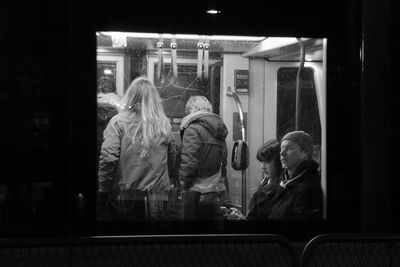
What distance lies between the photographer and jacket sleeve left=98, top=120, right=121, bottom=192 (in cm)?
595

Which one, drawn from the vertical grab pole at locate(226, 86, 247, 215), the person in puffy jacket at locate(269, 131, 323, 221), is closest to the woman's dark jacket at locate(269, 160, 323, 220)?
the person in puffy jacket at locate(269, 131, 323, 221)

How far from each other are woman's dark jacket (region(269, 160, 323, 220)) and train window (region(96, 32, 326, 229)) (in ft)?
0.30

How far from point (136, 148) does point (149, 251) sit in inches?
62.2

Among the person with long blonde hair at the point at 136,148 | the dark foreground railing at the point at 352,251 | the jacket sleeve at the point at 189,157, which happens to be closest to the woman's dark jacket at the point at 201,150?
the jacket sleeve at the point at 189,157

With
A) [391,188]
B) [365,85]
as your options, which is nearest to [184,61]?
[365,85]

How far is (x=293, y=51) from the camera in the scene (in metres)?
6.09

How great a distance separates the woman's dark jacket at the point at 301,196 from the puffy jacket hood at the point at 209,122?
2.10 feet

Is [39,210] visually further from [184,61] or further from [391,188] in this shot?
[391,188]

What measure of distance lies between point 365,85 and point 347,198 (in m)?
0.91

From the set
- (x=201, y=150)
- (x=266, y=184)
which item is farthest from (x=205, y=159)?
(x=266, y=184)

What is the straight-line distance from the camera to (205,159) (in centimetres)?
608

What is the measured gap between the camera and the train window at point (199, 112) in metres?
5.93

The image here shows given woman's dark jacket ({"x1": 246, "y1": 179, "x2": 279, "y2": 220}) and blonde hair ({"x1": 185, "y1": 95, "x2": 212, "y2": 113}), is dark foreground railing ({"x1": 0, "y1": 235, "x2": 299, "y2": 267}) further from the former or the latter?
blonde hair ({"x1": 185, "y1": 95, "x2": 212, "y2": 113})

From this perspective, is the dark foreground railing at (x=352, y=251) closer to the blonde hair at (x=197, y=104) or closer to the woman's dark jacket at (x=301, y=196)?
the woman's dark jacket at (x=301, y=196)
